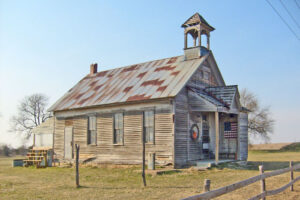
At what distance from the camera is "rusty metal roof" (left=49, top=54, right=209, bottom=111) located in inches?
762

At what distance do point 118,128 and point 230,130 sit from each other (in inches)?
275

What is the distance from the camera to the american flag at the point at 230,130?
65.2ft

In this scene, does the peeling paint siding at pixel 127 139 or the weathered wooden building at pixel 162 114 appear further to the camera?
the weathered wooden building at pixel 162 114

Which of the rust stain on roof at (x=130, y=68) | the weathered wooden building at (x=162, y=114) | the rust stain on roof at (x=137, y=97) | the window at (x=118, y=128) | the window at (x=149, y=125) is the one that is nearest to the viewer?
the weathered wooden building at (x=162, y=114)

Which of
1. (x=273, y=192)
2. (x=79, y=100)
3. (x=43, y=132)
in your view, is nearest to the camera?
(x=273, y=192)

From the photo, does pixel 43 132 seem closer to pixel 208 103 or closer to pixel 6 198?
pixel 208 103

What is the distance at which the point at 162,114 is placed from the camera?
60.0ft

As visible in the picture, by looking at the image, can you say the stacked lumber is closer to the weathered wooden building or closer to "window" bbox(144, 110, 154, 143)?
the weathered wooden building

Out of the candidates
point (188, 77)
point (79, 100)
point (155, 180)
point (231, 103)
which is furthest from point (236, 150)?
point (79, 100)

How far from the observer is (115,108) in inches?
814

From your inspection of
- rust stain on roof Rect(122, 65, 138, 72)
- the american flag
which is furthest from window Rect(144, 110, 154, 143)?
rust stain on roof Rect(122, 65, 138, 72)

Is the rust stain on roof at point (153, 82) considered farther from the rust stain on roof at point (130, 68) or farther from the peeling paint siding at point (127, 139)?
the rust stain on roof at point (130, 68)

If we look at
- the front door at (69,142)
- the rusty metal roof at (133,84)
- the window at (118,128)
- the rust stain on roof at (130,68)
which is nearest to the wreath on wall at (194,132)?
the rusty metal roof at (133,84)

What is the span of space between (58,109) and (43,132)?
3.05 meters
